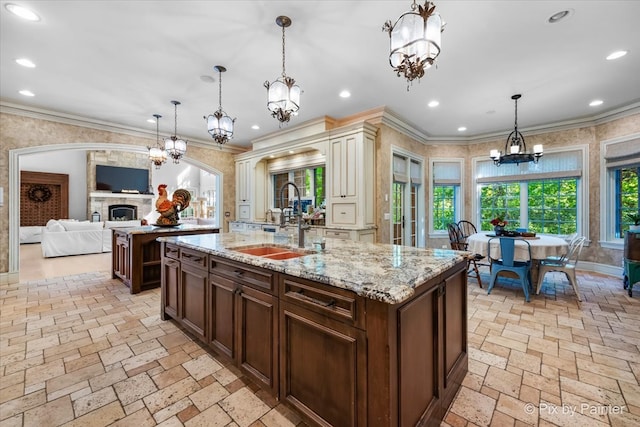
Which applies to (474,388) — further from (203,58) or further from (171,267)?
(203,58)

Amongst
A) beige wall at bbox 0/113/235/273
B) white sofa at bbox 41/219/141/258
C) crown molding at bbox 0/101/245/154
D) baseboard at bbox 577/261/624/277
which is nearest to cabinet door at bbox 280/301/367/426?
beige wall at bbox 0/113/235/273

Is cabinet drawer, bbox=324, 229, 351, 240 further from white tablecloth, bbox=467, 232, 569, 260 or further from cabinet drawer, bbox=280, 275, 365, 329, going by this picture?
cabinet drawer, bbox=280, 275, 365, 329

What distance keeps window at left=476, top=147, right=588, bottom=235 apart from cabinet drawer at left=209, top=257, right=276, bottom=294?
4.92m

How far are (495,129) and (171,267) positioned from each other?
6550 millimetres

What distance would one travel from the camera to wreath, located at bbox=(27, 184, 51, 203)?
374 inches

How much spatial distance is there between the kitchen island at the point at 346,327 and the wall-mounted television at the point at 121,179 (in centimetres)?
1082

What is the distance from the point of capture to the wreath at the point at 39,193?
950cm

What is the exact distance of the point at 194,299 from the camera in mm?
2383

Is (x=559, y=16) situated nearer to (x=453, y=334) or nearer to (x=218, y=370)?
(x=453, y=334)

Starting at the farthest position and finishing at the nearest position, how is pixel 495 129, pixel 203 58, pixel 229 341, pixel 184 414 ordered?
pixel 495 129 < pixel 203 58 < pixel 229 341 < pixel 184 414

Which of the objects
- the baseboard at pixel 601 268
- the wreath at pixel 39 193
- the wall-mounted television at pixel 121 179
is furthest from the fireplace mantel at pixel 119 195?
the baseboard at pixel 601 268

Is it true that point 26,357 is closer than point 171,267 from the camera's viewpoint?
Yes

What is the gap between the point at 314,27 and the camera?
2543mm

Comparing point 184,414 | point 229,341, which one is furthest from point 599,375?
point 184,414
